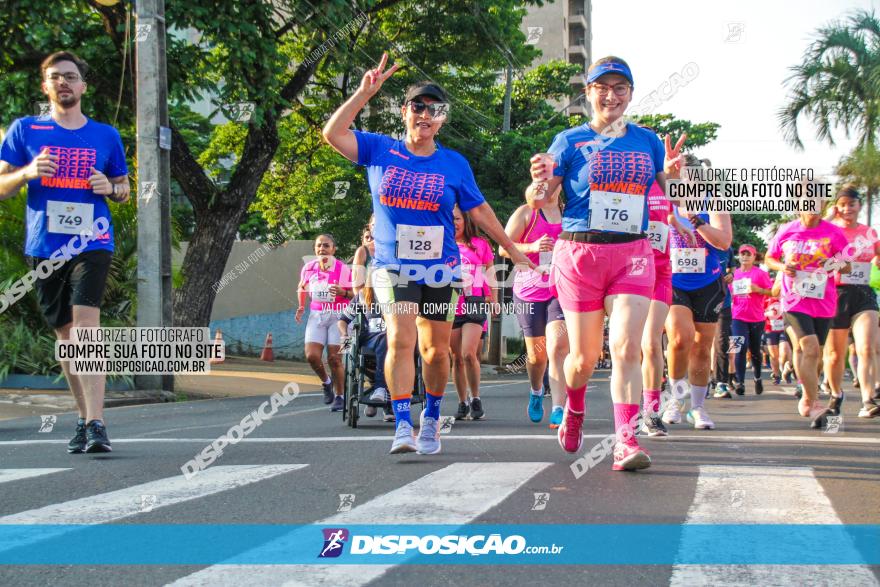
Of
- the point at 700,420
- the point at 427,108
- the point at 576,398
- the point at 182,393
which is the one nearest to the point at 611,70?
the point at 427,108

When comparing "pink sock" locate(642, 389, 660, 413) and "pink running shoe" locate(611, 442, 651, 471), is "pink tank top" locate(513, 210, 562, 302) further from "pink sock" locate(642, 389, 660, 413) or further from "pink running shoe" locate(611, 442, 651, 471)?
"pink running shoe" locate(611, 442, 651, 471)

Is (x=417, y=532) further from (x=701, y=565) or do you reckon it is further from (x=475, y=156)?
(x=475, y=156)

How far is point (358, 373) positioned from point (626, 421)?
3.90 meters

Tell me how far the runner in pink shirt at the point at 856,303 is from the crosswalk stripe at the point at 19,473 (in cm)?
687

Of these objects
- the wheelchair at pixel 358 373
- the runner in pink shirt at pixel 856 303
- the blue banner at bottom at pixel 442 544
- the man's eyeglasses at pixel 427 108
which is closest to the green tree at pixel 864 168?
the runner in pink shirt at pixel 856 303

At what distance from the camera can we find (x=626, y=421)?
5.57m

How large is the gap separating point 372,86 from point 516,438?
2921mm

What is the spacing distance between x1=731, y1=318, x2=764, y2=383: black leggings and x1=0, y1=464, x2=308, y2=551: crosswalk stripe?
1131cm

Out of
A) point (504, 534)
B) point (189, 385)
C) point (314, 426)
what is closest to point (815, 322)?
point (314, 426)

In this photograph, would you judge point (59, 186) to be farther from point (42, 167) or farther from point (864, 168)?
point (864, 168)

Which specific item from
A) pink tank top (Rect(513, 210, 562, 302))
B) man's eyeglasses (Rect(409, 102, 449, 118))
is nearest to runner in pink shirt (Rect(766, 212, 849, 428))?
pink tank top (Rect(513, 210, 562, 302))

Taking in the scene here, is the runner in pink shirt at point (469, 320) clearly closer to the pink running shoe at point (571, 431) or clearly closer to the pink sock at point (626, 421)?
the pink running shoe at point (571, 431)

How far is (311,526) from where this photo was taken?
4078 millimetres

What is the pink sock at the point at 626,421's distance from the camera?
5574 mm
